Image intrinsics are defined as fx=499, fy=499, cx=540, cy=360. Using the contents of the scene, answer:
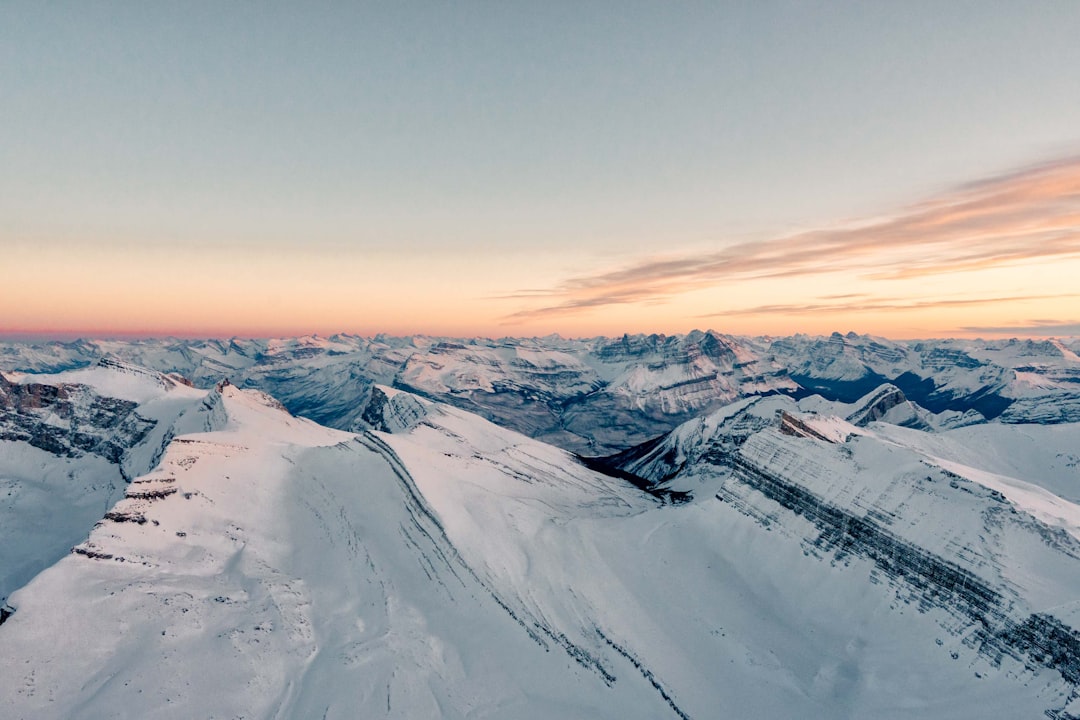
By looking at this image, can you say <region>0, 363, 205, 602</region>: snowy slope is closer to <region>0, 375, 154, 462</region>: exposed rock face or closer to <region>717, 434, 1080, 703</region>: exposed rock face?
<region>0, 375, 154, 462</region>: exposed rock face

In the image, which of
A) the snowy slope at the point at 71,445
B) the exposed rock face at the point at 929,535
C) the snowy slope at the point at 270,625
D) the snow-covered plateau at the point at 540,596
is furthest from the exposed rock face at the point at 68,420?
the exposed rock face at the point at 929,535

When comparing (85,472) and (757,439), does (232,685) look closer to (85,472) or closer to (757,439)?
(757,439)

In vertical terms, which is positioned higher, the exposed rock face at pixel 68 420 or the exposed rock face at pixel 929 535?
the exposed rock face at pixel 68 420

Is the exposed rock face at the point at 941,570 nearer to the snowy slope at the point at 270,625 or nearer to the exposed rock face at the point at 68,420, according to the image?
the snowy slope at the point at 270,625

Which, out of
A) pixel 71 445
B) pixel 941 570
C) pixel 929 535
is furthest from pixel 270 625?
pixel 71 445

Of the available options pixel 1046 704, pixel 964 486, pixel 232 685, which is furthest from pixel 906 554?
pixel 232 685

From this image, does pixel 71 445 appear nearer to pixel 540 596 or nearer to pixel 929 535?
pixel 540 596

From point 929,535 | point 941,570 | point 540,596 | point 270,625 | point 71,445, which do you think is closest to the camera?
point 270,625

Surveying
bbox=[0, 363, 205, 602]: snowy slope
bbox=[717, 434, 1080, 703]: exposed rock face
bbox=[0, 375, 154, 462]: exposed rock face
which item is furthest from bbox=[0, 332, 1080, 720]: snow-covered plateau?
bbox=[0, 375, 154, 462]: exposed rock face
